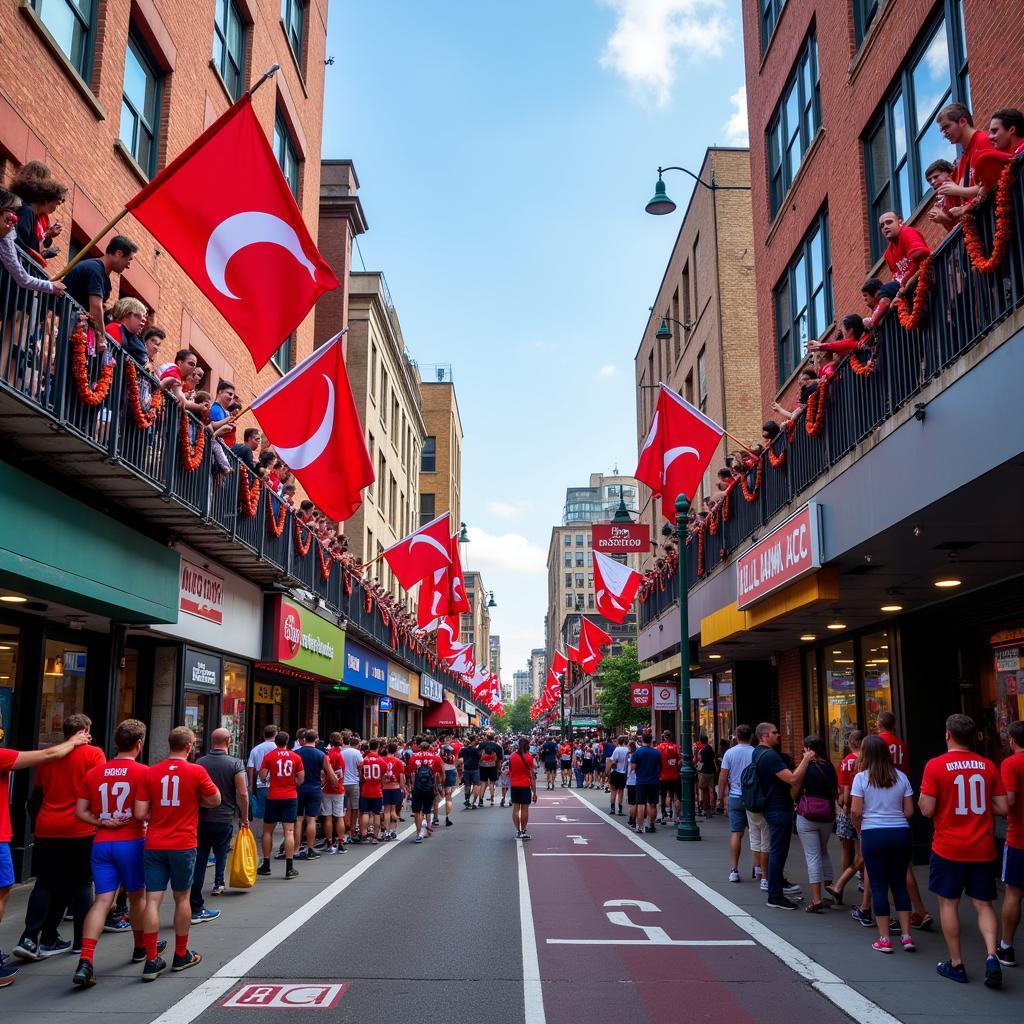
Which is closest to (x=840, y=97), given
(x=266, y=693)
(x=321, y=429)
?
(x=321, y=429)

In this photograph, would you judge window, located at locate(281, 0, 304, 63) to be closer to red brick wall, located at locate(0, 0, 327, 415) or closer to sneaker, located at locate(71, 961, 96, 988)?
red brick wall, located at locate(0, 0, 327, 415)

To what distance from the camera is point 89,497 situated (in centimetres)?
1140

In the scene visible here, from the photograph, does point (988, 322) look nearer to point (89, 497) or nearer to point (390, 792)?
point (89, 497)

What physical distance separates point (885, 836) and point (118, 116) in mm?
13436

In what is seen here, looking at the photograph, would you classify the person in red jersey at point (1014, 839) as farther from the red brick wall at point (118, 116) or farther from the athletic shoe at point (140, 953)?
the red brick wall at point (118, 116)

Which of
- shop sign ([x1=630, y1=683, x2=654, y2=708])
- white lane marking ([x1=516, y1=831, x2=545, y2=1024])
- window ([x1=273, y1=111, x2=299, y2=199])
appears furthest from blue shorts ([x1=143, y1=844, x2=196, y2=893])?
shop sign ([x1=630, y1=683, x2=654, y2=708])

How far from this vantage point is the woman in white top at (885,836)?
900 centimetres

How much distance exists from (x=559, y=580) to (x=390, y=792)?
460ft

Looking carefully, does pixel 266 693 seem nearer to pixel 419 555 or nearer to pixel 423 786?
pixel 419 555

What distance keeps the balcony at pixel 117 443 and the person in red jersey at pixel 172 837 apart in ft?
10.5

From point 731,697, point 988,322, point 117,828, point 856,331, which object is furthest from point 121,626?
point 731,697

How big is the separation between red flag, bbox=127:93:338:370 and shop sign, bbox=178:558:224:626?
198 inches

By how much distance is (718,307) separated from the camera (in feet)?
98.0

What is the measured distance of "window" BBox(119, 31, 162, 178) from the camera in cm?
1510
